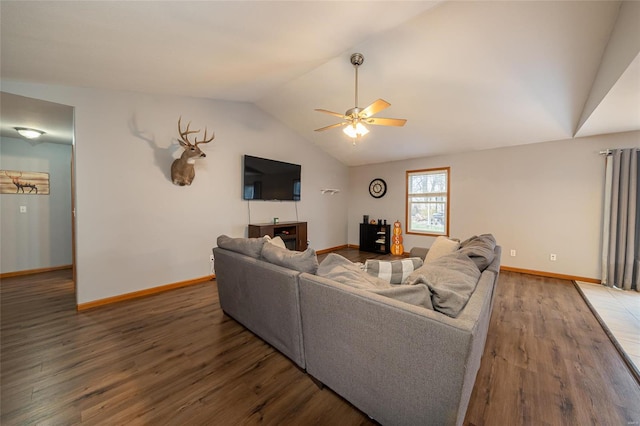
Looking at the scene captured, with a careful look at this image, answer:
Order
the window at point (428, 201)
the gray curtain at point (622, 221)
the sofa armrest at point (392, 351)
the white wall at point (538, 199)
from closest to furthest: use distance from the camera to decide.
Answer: the sofa armrest at point (392, 351)
the gray curtain at point (622, 221)
the white wall at point (538, 199)
the window at point (428, 201)

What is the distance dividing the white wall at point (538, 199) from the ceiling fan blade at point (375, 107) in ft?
11.4

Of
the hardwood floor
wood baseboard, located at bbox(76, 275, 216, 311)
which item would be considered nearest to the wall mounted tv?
wood baseboard, located at bbox(76, 275, 216, 311)

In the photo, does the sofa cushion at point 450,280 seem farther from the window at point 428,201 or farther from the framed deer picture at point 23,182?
the framed deer picture at point 23,182

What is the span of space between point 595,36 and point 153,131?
501 cm

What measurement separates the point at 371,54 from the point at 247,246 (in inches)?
104

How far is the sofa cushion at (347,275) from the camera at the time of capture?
4.89ft

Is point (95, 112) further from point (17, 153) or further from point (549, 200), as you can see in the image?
point (549, 200)

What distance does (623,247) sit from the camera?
3523mm

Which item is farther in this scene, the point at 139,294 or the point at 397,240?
the point at 397,240

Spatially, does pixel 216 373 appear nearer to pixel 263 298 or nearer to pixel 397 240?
pixel 263 298

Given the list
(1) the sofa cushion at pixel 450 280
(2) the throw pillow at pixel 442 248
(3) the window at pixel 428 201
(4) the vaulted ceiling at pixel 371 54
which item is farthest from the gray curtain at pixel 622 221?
(1) the sofa cushion at pixel 450 280

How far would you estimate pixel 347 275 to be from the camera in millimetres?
1547

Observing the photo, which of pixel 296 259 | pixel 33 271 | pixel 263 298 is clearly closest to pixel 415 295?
pixel 296 259

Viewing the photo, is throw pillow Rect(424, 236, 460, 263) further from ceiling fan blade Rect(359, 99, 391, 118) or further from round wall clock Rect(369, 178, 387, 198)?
round wall clock Rect(369, 178, 387, 198)
